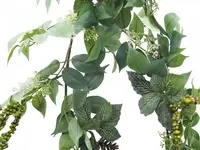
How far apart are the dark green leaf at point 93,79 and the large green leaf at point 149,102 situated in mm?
83

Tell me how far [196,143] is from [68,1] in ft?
1.51

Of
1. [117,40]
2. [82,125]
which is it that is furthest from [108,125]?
[117,40]

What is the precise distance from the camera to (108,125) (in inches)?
32.4

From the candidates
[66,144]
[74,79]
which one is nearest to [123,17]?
[74,79]

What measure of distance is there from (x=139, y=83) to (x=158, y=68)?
40mm

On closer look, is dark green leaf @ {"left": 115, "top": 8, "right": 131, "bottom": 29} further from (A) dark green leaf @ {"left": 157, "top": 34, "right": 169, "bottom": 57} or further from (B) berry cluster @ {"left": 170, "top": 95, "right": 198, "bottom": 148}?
(B) berry cluster @ {"left": 170, "top": 95, "right": 198, "bottom": 148}

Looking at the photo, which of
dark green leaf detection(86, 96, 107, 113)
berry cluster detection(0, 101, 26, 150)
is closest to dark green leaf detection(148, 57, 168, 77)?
dark green leaf detection(86, 96, 107, 113)

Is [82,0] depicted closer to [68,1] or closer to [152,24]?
[152,24]

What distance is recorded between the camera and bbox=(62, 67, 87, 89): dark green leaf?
2.59ft

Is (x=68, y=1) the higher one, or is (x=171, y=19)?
(x=68, y=1)

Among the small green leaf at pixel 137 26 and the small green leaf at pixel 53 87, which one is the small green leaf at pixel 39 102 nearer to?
the small green leaf at pixel 53 87

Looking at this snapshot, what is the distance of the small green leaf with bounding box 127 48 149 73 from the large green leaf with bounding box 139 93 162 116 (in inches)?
1.7

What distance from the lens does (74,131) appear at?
0.78 meters

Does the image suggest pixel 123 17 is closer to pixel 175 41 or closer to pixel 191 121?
pixel 175 41
